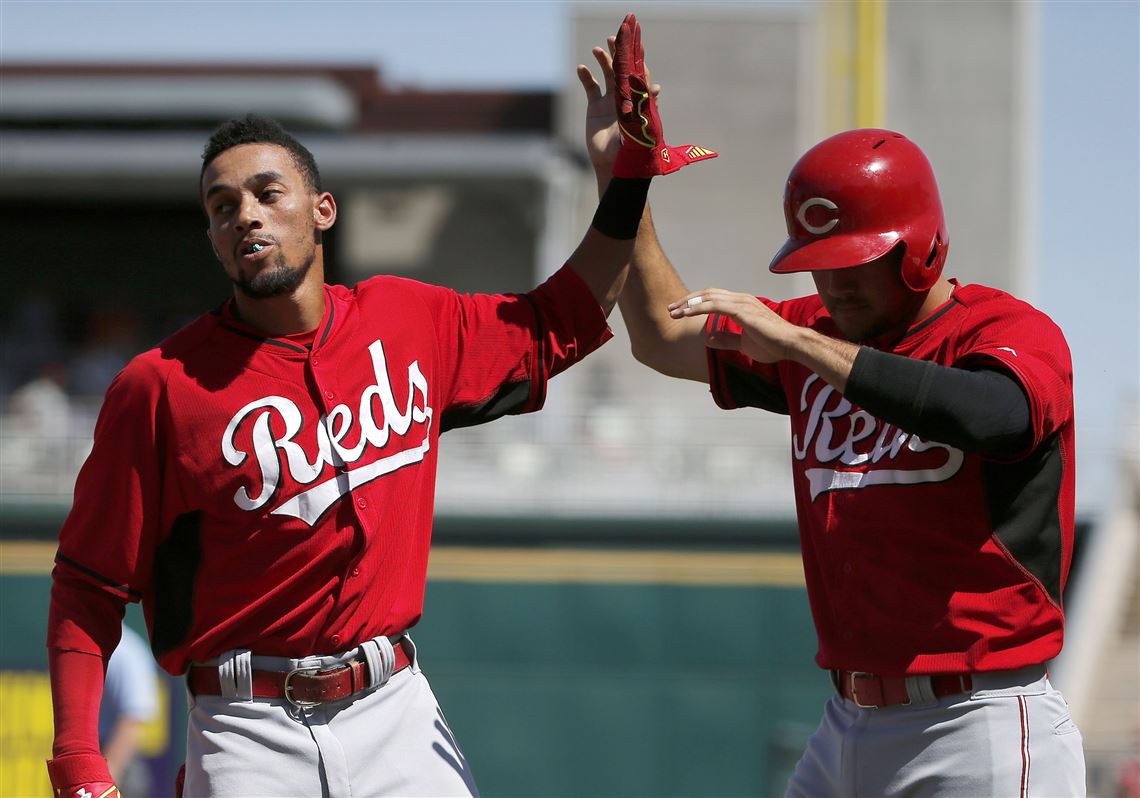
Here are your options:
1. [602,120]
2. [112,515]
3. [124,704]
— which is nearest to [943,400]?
[602,120]

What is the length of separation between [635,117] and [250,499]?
1186 mm

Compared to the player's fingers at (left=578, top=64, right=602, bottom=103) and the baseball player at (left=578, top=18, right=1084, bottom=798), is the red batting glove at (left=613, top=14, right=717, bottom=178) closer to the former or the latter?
the player's fingers at (left=578, top=64, right=602, bottom=103)

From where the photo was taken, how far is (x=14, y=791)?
354 inches

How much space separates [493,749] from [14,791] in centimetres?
334

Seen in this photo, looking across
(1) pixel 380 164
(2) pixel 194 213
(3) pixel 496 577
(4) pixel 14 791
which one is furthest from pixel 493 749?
(2) pixel 194 213

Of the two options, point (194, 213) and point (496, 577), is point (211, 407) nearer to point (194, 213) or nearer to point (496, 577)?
point (496, 577)

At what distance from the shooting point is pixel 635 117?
127 inches

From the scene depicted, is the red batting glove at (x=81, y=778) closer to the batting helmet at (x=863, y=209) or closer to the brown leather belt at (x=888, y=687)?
the brown leather belt at (x=888, y=687)

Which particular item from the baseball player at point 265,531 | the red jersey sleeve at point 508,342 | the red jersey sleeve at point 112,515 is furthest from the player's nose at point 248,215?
Result: the red jersey sleeve at point 508,342

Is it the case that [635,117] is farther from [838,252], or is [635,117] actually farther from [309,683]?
[309,683]

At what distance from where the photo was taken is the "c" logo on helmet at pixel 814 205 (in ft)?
9.89

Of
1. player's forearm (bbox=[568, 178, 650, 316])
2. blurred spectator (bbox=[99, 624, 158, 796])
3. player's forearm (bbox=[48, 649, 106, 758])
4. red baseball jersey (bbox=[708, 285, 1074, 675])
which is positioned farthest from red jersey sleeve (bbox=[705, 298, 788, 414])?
blurred spectator (bbox=[99, 624, 158, 796])

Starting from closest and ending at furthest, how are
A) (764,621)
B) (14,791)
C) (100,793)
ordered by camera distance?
(100,793) → (14,791) → (764,621)

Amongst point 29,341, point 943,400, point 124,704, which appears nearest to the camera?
point 943,400
